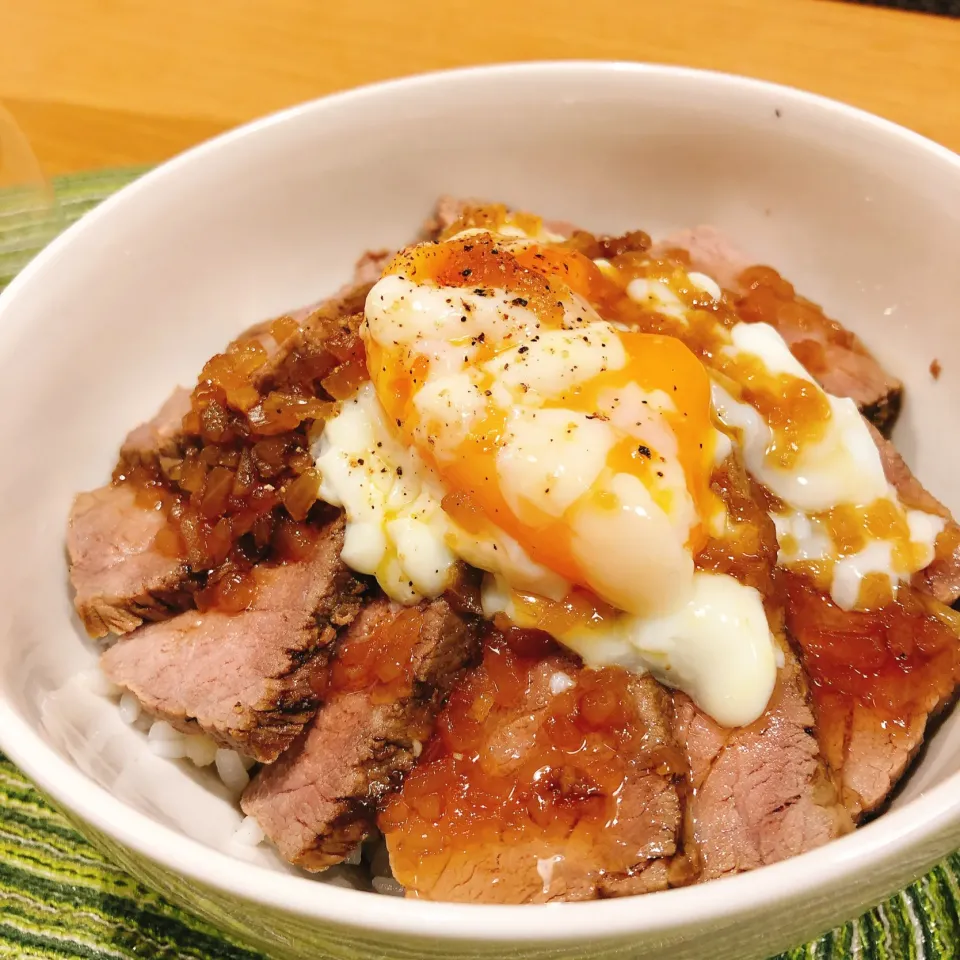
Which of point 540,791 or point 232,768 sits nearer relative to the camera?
point 540,791

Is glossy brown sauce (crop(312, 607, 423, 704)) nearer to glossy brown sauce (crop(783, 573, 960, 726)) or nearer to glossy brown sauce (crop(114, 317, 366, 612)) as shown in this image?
glossy brown sauce (crop(114, 317, 366, 612))

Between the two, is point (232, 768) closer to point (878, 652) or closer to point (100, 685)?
point (100, 685)

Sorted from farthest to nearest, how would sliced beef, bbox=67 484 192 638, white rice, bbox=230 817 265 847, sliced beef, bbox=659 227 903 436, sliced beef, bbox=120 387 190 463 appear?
sliced beef, bbox=659 227 903 436 < sliced beef, bbox=120 387 190 463 < sliced beef, bbox=67 484 192 638 < white rice, bbox=230 817 265 847

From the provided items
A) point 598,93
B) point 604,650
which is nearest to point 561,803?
point 604,650

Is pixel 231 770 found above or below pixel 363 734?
below

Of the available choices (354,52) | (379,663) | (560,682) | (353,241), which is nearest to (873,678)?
(560,682)

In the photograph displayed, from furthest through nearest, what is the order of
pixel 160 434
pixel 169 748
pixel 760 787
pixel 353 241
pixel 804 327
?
pixel 353 241, pixel 804 327, pixel 160 434, pixel 169 748, pixel 760 787

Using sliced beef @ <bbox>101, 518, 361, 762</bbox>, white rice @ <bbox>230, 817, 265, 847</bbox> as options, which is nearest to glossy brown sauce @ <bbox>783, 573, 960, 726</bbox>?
sliced beef @ <bbox>101, 518, 361, 762</bbox>
